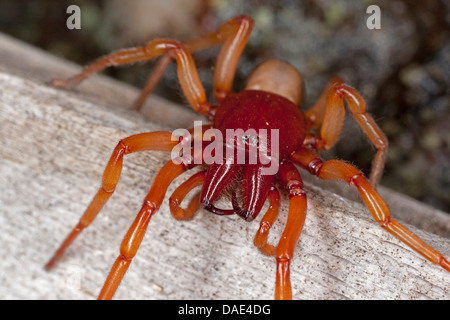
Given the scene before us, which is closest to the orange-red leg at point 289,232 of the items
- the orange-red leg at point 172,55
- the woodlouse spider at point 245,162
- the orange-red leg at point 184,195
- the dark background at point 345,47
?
the woodlouse spider at point 245,162

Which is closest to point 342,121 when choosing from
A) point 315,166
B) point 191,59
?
point 315,166

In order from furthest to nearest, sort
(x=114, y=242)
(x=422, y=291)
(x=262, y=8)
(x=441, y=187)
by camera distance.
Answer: (x=262, y=8)
(x=441, y=187)
(x=114, y=242)
(x=422, y=291)

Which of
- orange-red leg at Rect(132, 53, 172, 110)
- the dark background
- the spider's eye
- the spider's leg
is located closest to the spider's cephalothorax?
the spider's eye

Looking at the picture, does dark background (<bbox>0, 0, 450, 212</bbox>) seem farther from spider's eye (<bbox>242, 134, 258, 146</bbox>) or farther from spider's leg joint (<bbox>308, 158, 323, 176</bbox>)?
spider's eye (<bbox>242, 134, 258, 146</bbox>)

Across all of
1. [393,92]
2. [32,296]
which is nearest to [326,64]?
[393,92]

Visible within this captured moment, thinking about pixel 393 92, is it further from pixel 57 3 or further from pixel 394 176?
pixel 57 3

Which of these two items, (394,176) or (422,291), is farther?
(394,176)

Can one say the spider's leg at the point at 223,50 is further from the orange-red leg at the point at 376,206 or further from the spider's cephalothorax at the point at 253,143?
the orange-red leg at the point at 376,206
